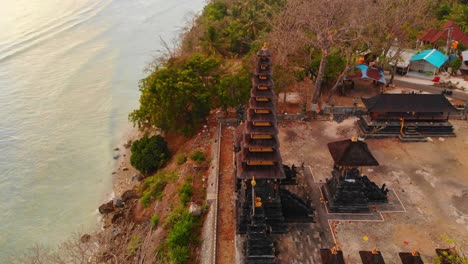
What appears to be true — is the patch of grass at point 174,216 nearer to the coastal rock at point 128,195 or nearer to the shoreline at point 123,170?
the coastal rock at point 128,195

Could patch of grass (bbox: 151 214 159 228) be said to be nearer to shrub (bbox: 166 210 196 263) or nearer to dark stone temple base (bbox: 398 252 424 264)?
shrub (bbox: 166 210 196 263)

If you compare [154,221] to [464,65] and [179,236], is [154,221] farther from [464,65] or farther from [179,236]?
[464,65]

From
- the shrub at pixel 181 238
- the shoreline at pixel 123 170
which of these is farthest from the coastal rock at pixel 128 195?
the shrub at pixel 181 238

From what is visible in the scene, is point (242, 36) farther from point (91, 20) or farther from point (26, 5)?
point (26, 5)

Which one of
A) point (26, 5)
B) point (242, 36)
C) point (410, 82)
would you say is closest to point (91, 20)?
point (26, 5)

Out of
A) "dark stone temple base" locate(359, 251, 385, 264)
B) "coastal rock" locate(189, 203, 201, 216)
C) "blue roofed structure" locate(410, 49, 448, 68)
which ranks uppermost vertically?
"blue roofed structure" locate(410, 49, 448, 68)

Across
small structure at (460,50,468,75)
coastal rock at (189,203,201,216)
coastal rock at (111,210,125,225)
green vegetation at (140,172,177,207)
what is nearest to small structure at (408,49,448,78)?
small structure at (460,50,468,75)

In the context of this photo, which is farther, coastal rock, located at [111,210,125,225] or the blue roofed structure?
the blue roofed structure
